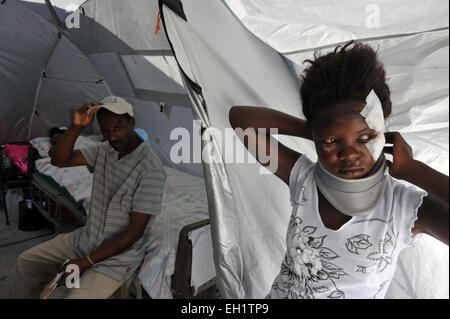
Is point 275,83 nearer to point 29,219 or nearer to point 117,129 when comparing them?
point 117,129

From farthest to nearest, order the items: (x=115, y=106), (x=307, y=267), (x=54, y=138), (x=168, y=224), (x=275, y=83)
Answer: (x=54, y=138)
(x=168, y=224)
(x=115, y=106)
(x=275, y=83)
(x=307, y=267)

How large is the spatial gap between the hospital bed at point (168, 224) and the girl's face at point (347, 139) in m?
0.97

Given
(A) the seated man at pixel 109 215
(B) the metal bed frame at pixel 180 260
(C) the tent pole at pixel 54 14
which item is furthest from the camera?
(C) the tent pole at pixel 54 14

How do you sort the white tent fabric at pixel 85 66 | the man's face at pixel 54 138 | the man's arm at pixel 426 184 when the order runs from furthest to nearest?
the man's face at pixel 54 138 → the white tent fabric at pixel 85 66 → the man's arm at pixel 426 184

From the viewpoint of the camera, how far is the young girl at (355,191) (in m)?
0.61

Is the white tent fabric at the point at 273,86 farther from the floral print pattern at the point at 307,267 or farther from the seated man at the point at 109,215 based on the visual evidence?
the seated man at the point at 109,215

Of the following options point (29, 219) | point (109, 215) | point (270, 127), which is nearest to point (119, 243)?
point (109, 215)

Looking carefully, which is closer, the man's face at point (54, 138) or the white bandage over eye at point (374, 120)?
the white bandage over eye at point (374, 120)

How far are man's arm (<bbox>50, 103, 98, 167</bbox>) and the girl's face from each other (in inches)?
41.5

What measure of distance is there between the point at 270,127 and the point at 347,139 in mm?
251

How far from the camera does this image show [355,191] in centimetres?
63

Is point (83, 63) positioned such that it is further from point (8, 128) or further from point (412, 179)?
point (412, 179)

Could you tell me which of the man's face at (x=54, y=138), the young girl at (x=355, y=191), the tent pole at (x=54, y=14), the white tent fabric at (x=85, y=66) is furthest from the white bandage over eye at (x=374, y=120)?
the man's face at (x=54, y=138)
